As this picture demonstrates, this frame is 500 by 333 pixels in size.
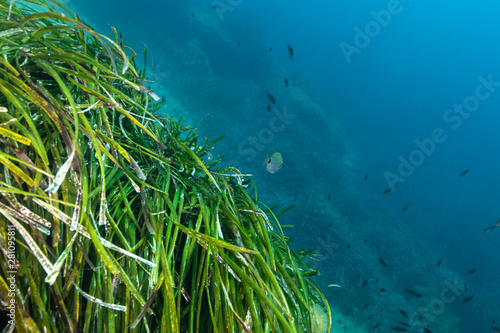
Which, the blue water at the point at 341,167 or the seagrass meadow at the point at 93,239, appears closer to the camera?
the seagrass meadow at the point at 93,239

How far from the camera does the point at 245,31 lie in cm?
2633

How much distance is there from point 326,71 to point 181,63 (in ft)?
122

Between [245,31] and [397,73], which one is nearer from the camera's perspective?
[245,31]

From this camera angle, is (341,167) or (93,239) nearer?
(93,239)

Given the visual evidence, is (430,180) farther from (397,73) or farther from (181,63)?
(397,73)

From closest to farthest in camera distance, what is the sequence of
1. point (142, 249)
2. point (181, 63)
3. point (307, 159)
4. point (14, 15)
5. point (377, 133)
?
1. point (142, 249)
2. point (14, 15)
3. point (307, 159)
4. point (181, 63)
5. point (377, 133)

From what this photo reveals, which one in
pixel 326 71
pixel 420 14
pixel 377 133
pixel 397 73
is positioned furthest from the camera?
pixel 420 14

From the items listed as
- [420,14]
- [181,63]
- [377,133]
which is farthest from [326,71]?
[420,14]

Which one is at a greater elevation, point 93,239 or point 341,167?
point 341,167

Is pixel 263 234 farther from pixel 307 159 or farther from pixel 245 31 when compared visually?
pixel 245 31

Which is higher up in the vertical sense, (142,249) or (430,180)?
(430,180)

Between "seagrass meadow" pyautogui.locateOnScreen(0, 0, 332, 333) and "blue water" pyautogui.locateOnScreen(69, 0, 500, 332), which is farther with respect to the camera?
"blue water" pyautogui.locateOnScreen(69, 0, 500, 332)

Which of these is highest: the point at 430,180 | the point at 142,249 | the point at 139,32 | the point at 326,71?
the point at 326,71

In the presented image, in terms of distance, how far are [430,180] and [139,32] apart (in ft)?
94.8
